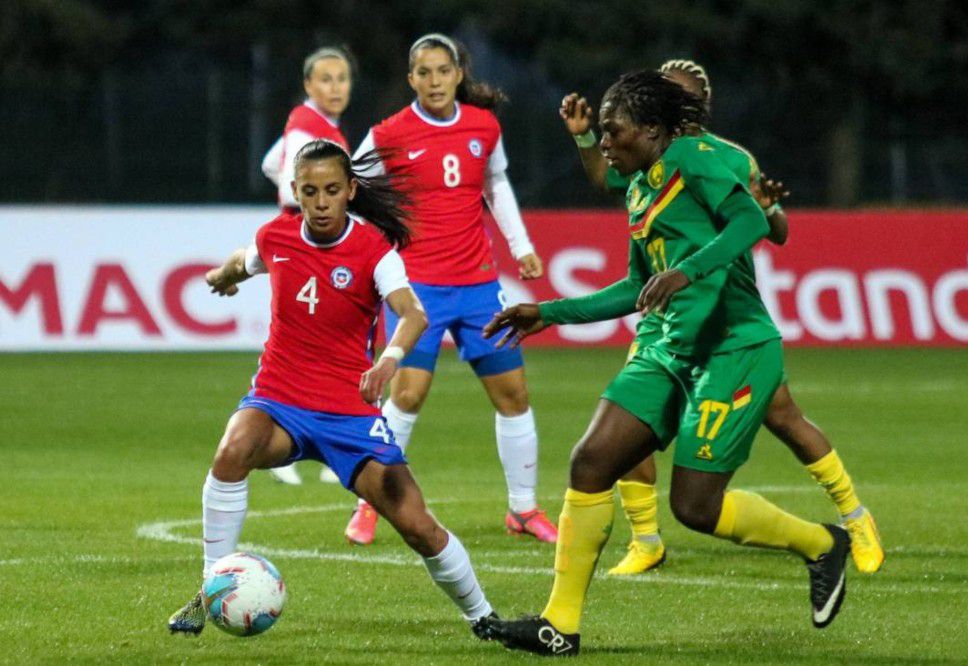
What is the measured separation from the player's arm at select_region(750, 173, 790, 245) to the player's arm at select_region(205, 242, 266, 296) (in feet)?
5.87

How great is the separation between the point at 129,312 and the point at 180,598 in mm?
11947

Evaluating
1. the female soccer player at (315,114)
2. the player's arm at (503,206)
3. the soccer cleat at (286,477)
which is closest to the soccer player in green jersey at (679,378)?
the player's arm at (503,206)

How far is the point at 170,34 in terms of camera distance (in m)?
33.3

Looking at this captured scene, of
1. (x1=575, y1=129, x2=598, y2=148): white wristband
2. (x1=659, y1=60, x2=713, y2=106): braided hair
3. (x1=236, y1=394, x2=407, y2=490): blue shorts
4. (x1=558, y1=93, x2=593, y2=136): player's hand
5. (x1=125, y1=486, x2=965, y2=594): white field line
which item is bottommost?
(x1=125, y1=486, x2=965, y2=594): white field line

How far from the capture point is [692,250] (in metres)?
6.66

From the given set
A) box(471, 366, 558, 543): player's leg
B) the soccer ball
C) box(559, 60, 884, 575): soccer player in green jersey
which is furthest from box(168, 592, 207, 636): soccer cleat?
box(471, 366, 558, 543): player's leg

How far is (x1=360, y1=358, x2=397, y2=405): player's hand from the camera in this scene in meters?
6.37

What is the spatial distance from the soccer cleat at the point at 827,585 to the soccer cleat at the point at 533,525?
254 centimetres

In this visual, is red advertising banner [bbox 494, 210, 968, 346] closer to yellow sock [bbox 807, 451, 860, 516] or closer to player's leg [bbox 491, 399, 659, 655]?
yellow sock [bbox 807, 451, 860, 516]

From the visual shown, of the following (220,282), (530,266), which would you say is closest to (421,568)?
(220,282)

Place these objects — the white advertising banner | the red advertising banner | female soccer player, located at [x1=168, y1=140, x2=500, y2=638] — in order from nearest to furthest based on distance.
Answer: female soccer player, located at [x1=168, y1=140, x2=500, y2=638] → the white advertising banner → the red advertising banner

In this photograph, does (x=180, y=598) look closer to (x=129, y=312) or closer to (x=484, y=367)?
(x=484, y=367)

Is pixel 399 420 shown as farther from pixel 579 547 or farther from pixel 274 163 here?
pixel 579 547

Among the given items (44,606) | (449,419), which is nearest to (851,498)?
(44,606)
